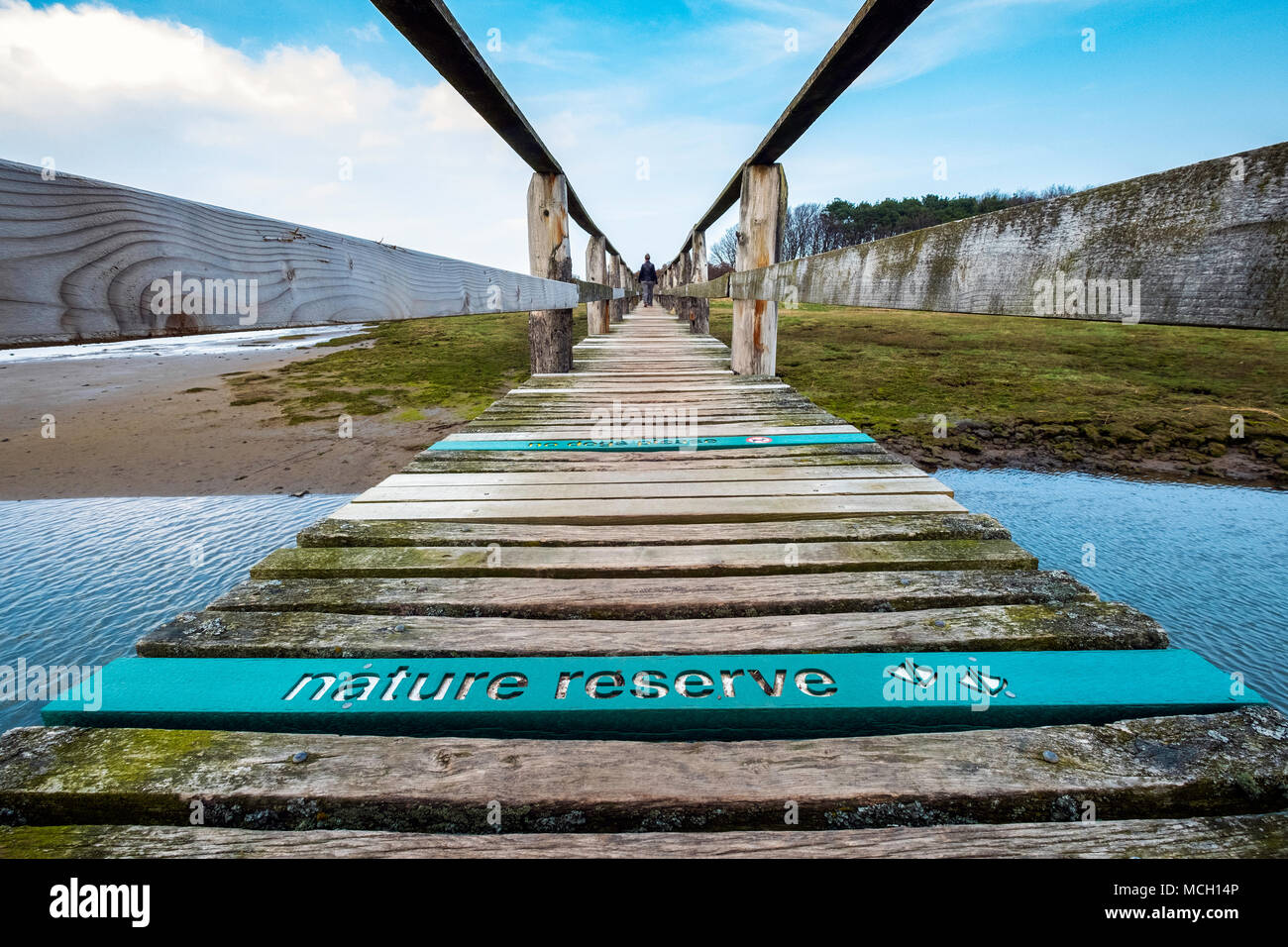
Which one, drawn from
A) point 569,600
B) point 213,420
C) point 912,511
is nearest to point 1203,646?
point 912,511

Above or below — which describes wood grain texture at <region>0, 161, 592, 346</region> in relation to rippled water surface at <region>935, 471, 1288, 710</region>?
above

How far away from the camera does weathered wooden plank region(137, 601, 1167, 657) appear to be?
1.48m

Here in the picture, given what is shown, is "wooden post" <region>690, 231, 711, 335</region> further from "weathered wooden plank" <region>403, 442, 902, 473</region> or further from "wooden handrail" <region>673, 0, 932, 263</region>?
"weathered wooden plank" <region>403, 442, 902, 473</region>

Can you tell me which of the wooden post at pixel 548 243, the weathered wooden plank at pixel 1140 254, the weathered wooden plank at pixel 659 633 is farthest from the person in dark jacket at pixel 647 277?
the weathered wooden plank at pixel 659 633

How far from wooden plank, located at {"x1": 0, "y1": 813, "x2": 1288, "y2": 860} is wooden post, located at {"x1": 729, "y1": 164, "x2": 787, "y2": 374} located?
4.64m

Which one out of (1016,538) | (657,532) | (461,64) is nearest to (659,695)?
(657,532)

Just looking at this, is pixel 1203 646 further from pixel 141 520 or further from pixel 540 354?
pixel 141 520

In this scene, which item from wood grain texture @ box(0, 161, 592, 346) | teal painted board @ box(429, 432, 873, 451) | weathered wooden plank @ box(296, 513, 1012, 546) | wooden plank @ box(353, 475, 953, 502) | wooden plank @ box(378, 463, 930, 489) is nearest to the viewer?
wood grain texture @ box(0, 161, 592, 346)

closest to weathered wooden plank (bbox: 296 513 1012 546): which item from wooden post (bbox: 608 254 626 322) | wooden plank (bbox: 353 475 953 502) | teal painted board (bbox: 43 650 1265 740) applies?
wooden plank (bbox: 353 475 953 502)

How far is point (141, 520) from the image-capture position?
6512mm

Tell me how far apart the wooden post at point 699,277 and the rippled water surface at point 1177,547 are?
19.1 ft

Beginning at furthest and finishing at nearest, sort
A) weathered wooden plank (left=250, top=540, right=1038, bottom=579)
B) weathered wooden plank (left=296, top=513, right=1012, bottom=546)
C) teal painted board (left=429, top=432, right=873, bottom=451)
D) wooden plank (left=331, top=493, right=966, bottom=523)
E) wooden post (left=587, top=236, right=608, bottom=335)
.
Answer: wooden post (left=587, top=236, right=608, bottom=335) → teal painted board (left=429, top=432, right=873, bottom=451) → wooden plank (left=331, top=493, right=966, bottom=523) → weathered wooden plank (left=296, top=513, right=1012, bottom=546) → weathered wooden plank (left=250, top=540, right=1038, bottom=579)

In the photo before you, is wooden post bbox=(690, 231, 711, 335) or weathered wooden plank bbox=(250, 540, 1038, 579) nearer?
weathered wooden plank bbox=(250, 540, 1038, 579)

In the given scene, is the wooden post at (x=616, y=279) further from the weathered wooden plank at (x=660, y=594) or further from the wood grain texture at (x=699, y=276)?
the weathered wooden plank at (x=660, y=594)
